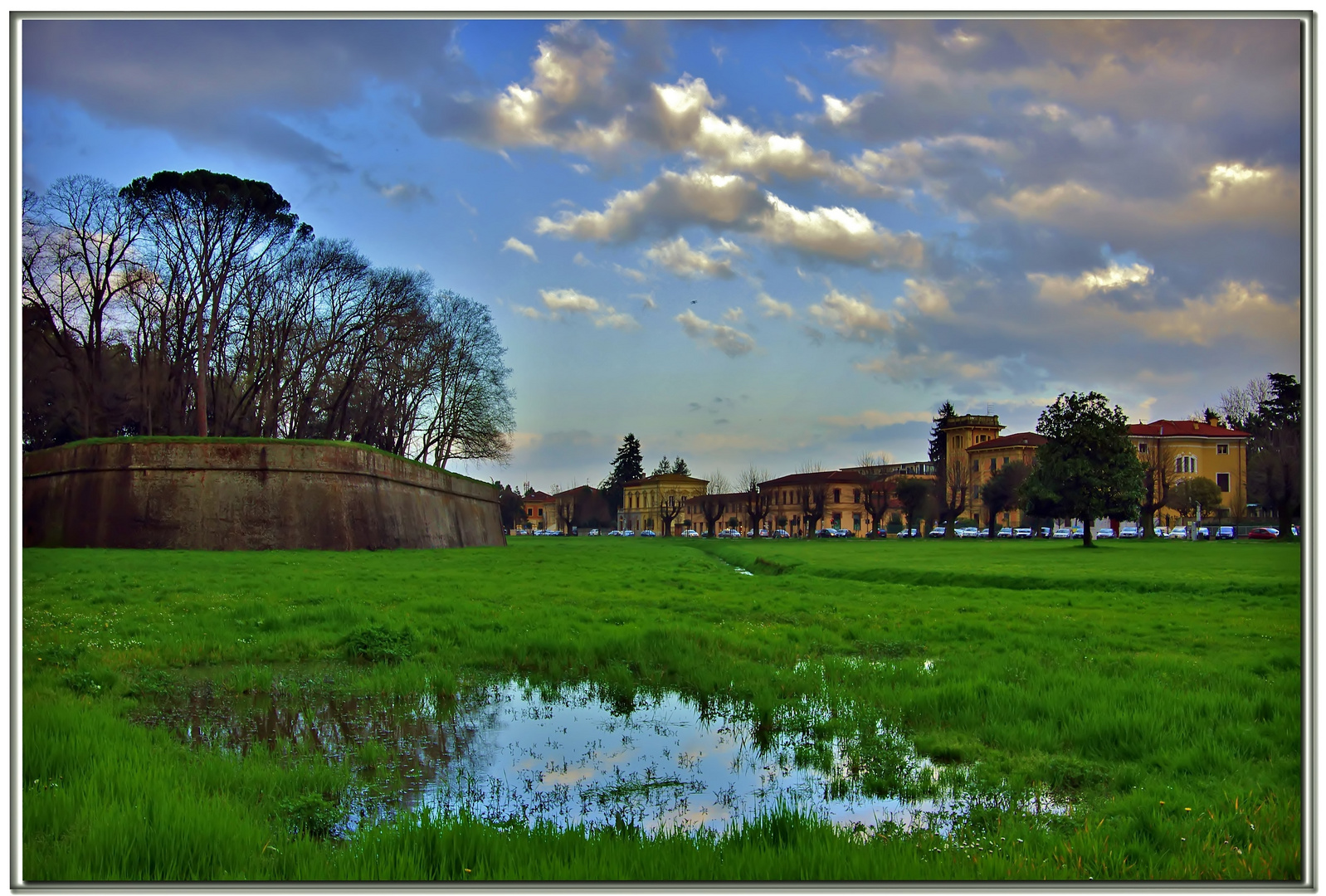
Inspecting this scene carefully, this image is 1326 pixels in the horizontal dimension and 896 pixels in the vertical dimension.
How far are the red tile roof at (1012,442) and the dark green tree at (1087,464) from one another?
34.6 m

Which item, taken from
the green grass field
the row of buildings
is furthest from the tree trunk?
the row of buildings

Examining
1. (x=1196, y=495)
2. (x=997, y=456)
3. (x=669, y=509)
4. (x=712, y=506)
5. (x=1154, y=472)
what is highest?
(x=997, y=456)

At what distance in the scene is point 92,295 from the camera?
94.4 feet

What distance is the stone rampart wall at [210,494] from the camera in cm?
2973

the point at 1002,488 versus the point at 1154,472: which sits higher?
the point at 1154,472

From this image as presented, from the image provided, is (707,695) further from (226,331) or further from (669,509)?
(669,509)

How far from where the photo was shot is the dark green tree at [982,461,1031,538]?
69.8 meters

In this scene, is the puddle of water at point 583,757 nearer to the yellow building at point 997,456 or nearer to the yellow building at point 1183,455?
the yellow building at point 1183,455

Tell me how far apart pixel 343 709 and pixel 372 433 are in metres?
40.4

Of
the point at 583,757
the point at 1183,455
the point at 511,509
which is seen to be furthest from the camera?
the point at 511,509

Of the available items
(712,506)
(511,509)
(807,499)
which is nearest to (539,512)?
(511,509)

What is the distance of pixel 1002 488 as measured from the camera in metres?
70.3

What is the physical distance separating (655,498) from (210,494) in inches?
2577

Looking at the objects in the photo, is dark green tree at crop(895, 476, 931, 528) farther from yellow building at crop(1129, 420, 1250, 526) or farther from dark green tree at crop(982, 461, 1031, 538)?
yellow building at crop(1129, 420, 1250, 526)
